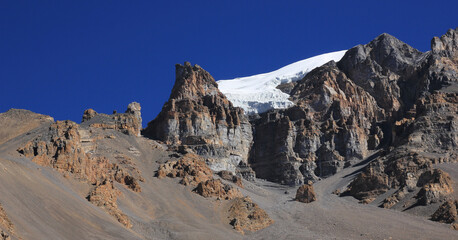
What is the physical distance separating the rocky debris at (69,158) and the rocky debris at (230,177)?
127 ft

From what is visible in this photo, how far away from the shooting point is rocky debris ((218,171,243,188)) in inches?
5112

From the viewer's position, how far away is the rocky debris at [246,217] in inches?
3600

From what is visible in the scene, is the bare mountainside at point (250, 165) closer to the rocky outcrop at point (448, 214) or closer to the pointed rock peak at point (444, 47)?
the rocky outcrop at point (448, 214)

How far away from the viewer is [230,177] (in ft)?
438

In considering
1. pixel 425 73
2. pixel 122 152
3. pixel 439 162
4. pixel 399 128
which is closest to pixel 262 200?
pixel 122 152

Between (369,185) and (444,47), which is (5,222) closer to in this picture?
(369,185)

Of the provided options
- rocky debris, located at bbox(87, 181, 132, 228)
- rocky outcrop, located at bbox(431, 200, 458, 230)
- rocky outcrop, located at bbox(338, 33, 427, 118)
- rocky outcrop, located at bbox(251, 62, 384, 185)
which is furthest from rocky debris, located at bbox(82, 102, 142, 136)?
rocky outcrop, located at bbox(338, 33, 427, 118)

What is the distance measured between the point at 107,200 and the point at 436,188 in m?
58.9

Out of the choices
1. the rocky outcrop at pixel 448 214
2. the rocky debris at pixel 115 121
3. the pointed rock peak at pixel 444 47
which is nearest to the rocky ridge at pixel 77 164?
the rocky debris at pixel 115 121

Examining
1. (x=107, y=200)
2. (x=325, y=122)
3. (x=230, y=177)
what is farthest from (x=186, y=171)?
(x=325, y=122)

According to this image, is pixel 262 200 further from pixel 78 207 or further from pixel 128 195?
pixel 78 207

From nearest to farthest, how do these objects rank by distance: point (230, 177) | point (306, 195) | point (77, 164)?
point (77, 164)
point (306, 195)
point (230, 177)

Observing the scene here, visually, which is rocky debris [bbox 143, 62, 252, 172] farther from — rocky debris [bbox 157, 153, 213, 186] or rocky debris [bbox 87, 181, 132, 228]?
rocky debris [bbox 87, 181, 132, 228]

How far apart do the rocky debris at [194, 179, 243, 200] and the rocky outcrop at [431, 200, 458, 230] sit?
3270 centimetres
